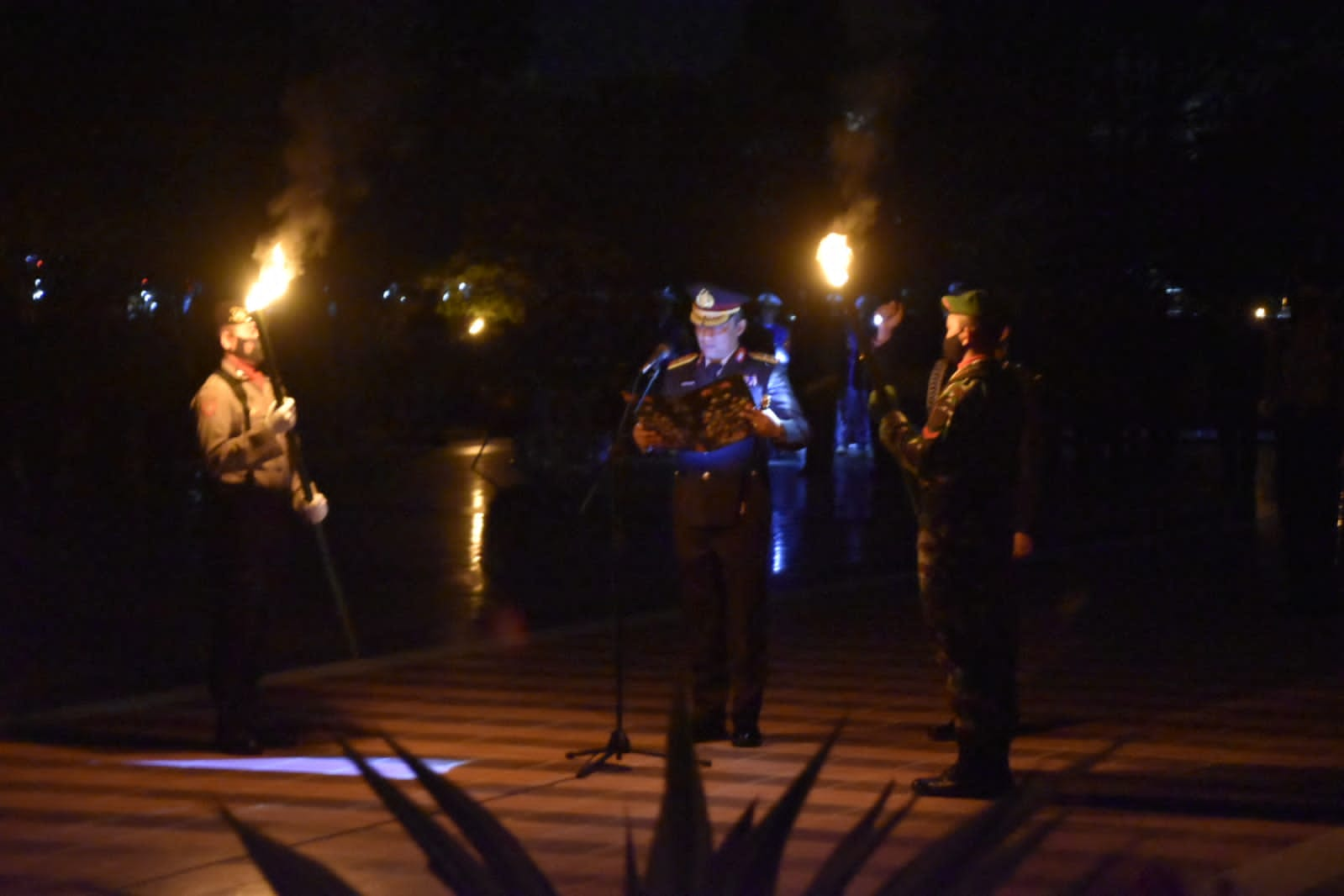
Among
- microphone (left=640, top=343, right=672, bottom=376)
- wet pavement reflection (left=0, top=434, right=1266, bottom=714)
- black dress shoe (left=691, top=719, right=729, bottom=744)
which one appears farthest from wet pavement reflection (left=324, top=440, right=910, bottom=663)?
black dress shoe (left=691, top=719, right=729, bottom=744)

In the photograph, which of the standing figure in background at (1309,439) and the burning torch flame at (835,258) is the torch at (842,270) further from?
the standing figure in background at (1309,439)

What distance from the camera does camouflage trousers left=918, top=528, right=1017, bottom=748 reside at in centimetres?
707

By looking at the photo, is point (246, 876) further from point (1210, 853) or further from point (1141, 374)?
point (1141, 374)

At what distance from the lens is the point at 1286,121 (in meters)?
18.5

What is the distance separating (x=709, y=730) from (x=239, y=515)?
2248 mm

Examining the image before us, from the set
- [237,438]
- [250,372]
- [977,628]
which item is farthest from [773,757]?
[250,372]

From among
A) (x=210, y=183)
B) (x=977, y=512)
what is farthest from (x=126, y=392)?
(x=977, y=512)

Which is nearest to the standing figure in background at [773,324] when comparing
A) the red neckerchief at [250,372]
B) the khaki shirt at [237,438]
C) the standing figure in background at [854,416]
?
the standing figure in background at [854,416]

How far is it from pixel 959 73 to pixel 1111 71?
2.55 meters

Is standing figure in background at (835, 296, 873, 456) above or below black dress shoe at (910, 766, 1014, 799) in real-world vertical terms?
above

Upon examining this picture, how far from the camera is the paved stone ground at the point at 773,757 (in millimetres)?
6145

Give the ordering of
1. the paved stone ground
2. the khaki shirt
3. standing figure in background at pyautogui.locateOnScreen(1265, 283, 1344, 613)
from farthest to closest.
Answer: standing figure in background at pyautogui.locateOnScreen(1265, 283, 1344, 613) < the khaki shirt < the paved stone ground

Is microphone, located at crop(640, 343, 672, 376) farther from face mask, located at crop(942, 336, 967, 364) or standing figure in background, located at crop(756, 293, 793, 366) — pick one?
standing figure in background, located at crop(756, 293, 793, 366)

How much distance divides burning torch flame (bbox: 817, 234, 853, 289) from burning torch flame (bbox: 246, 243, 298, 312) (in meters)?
2.59
